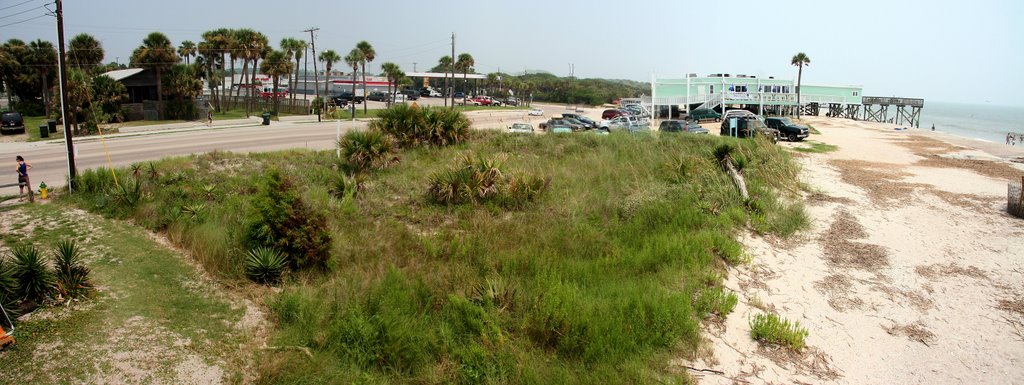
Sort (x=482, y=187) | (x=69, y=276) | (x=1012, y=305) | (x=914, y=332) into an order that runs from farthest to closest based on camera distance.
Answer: (x=482, y=187), (x=1012, y=305), (x=69, y=276), (x=914, y=332)

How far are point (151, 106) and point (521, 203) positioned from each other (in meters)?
45.1

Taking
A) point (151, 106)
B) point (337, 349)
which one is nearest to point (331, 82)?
point (151, 106)

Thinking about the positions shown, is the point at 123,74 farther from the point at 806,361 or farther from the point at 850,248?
the point at 806,361

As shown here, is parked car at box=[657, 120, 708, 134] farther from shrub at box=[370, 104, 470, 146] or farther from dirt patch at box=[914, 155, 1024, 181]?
shrub at box=[370, 104, 470, 146]

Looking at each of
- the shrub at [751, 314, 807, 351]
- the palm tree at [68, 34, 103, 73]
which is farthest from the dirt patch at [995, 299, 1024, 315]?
the palm tree at [68, 34, 103, 73]

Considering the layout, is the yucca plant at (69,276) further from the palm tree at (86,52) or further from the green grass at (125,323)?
the palm tree at (86,52)

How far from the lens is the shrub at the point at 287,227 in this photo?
11.4 metres

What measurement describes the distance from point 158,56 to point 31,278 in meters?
45.6

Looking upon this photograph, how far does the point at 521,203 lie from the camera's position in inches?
644

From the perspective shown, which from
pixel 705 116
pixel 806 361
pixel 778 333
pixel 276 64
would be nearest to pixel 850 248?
pixel 778 333

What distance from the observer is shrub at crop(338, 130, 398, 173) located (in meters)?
20.5

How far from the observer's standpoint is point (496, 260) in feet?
38.2

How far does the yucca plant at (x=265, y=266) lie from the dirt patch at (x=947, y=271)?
12.6 metres

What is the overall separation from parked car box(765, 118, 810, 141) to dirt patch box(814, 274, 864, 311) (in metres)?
26.7
